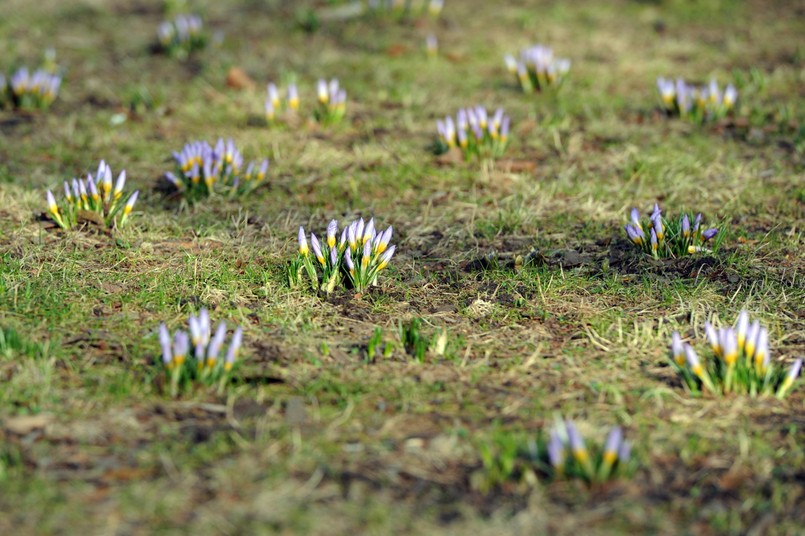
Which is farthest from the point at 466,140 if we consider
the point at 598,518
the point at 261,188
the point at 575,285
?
the point at 598,518

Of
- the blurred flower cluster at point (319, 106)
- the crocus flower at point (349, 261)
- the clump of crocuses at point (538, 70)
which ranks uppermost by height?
the clump of crocuses at point (538, 70)

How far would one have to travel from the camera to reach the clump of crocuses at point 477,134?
21.1ft

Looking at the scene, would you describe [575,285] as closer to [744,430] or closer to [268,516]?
[744,430]

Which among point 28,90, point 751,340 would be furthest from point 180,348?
point 28,90

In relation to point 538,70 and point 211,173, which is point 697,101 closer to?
point 538,70

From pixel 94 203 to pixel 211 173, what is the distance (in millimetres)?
805

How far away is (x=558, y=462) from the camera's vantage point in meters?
3.18

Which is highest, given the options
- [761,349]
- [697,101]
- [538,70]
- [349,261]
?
[538,70]

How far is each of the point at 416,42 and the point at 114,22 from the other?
3.30m

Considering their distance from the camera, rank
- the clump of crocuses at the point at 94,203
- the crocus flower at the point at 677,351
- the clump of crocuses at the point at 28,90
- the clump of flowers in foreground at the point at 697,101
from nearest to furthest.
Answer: the crocus flower at the point at 677,351, the clump of crocuses at the point at 94,203, the clump of flowers in foreground at the point at 697,101, the clump of crocuses at the point at 28,90

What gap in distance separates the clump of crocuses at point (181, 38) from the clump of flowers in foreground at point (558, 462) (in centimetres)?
649

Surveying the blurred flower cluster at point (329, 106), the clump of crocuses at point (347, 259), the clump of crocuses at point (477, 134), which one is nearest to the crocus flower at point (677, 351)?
the clump of crocuses at point (347, 259)

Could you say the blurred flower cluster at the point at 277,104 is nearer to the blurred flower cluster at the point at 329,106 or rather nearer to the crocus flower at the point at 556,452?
the blurred flower cluster at the point at 329,106

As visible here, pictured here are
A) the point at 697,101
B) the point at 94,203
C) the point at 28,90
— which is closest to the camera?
the point at 94,203
